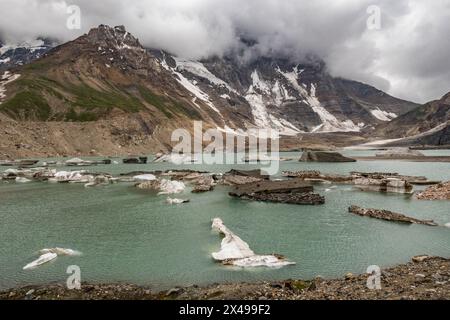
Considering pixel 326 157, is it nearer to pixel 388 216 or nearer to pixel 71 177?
pixel 71 177

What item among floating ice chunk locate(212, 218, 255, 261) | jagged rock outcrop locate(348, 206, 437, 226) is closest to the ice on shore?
floating ice chunk locate(212, 218, 255, 261)

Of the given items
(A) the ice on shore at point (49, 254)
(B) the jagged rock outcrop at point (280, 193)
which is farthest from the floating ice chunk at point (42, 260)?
(B) the jagged rock outcrop at point (280, 193)

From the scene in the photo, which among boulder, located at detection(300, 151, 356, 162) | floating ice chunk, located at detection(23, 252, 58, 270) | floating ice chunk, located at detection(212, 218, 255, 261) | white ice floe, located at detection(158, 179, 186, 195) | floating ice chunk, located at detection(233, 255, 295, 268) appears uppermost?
boulder, located at detection(300, 151, 356, 162)

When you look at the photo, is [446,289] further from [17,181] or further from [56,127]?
[56,127]

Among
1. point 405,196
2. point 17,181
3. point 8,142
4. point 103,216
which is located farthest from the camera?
point 8,142

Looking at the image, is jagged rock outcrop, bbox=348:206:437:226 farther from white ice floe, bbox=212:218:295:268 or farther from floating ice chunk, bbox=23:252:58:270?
floating ice chunk, bbox=23:252:58:270

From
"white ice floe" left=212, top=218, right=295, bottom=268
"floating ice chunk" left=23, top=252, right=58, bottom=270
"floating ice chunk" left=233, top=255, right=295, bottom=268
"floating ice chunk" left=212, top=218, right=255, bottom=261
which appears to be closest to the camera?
"floating ice chunk" left=233, top=255, right=295, bottom=268
